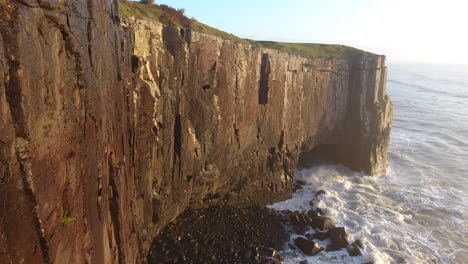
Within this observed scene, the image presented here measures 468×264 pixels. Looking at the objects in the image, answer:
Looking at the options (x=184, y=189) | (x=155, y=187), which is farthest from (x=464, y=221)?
(x=155, y=187)

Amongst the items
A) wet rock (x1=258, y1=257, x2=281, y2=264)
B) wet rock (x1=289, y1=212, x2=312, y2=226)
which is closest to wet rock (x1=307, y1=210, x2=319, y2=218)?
wet rock (x1=289, y1=212, x2=312, y2=226)

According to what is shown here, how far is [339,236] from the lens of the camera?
14.5 m

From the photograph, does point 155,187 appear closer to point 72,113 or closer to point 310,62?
point 72,113

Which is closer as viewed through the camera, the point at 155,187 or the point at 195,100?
the point at 155,187

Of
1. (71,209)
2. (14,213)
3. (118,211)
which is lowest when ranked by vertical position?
(118,211)

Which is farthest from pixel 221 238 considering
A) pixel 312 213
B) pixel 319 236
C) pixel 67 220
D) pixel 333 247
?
pixel 67 220

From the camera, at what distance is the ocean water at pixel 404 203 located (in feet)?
47.0

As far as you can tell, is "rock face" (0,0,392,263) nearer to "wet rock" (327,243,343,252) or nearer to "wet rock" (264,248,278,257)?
"wet rock" (264,248,278,257)

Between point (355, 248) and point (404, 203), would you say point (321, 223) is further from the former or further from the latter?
point (404, 203)

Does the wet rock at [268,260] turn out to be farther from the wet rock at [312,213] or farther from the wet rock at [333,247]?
the wet rock at [312,213]

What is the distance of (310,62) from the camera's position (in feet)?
64.6

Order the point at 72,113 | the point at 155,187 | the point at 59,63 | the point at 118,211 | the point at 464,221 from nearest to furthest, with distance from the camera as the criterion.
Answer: the point at 59,63 → the point at 72,113 → the point at 118,211 → the point at 155,187 → the point at 464,221

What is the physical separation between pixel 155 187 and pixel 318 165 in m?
15.3

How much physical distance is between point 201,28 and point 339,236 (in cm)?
1169
